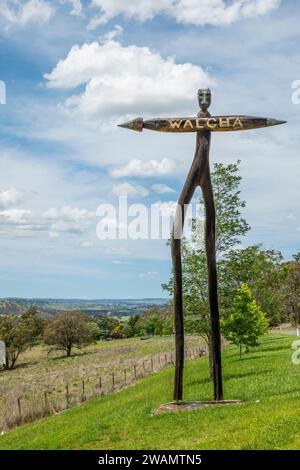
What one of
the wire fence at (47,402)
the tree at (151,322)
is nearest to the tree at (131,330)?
the tree at (151,322)

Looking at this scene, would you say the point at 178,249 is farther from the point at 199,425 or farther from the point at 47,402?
the point at 47,402

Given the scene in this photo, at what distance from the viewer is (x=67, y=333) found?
58469mm

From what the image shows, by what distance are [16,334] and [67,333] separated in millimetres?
6298

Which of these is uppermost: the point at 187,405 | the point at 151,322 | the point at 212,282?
the point at 212,282

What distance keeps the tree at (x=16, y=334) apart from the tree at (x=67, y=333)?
1569 millimetres

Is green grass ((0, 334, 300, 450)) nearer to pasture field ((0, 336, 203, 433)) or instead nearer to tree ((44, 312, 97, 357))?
pasture field ((0, 336, 203, 433))

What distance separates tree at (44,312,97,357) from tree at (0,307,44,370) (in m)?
1.57

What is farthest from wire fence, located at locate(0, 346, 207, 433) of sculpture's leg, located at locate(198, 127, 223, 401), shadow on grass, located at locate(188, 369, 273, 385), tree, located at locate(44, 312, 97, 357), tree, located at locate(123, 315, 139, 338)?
tree, located at locate(123, 315, 139, 338)

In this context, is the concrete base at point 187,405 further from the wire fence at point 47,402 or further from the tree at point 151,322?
the tree at point 151,322

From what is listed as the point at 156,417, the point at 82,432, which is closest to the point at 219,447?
the point at 156,417

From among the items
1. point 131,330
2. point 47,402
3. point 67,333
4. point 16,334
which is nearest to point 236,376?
point 47,402

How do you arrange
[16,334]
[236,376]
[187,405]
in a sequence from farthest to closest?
[16,334]
[236,376]
[187,405]

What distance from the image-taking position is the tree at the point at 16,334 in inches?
2138

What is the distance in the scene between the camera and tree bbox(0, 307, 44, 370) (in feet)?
178
